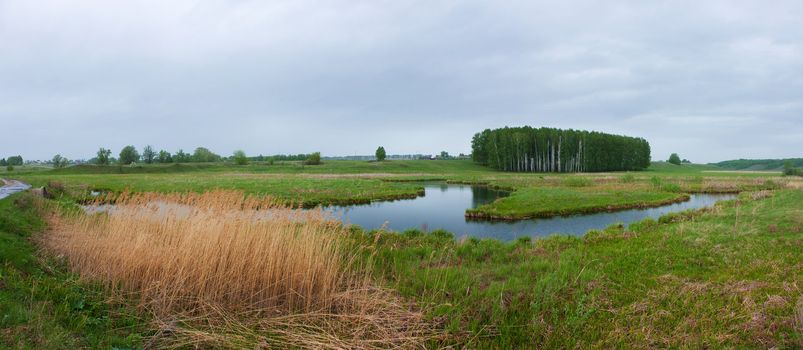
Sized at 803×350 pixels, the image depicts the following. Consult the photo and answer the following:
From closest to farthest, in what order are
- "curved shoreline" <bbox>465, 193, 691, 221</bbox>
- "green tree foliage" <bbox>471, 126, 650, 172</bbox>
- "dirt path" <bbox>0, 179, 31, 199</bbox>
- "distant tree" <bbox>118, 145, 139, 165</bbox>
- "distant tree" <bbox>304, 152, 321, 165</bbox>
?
"dirt path" <bbox>0, 179, 31, 199</bbox> < "curved shoreline" <bbox>465, 193, 691, 221</bbox> < "green tree foliage" <bbox>471, 126, 650, 172</bbox> < "distant tree" <bbox>304, 152, 321, 165</bbox> < "distant tree" <bbox>118, 145, 139, 165</bbox>

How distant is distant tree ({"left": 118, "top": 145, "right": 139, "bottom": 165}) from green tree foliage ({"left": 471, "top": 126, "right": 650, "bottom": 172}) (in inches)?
4682

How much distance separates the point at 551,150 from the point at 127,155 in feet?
448

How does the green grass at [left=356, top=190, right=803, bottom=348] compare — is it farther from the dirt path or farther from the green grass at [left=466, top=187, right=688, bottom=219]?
the dirt path

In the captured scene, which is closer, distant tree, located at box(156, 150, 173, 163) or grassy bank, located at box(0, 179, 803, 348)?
grassy bank, located at box(0, 179, 803, 348)

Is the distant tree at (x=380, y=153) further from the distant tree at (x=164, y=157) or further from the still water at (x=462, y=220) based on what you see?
the still water at (x=462, y=220)

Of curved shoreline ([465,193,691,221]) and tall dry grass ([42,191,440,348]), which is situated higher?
tall dry grass ([42,191,440,348])

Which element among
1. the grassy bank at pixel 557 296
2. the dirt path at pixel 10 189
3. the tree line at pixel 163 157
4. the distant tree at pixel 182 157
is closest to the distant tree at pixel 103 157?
the tree line at pixel 163 157

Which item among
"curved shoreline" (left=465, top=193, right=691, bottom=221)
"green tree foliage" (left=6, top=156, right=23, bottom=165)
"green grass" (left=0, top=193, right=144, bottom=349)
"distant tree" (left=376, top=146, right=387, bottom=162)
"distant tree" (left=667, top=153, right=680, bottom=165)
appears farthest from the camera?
"distant tree" (left=667, top=153, right=680, bottom=165)

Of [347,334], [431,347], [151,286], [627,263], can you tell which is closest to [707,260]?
[627,263]

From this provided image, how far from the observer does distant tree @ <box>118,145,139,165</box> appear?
129 meters

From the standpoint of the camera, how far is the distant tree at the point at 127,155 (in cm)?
12923

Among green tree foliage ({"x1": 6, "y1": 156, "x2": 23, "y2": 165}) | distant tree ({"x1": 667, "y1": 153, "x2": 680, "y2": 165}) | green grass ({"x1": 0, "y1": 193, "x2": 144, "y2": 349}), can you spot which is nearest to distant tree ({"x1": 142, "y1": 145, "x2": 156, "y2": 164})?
green tree foliage ({"x1": 6, "y1": 156, "x2": 23, "y2": 165})

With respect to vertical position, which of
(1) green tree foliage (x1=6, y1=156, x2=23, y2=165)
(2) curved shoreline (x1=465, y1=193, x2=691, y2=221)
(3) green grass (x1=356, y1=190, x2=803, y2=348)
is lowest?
(2) curved shoreline (x1=465, y1=193, x2=691, y2=221)

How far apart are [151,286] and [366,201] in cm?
2515
